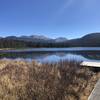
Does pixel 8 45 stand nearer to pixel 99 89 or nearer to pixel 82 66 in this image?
pixel 82 66

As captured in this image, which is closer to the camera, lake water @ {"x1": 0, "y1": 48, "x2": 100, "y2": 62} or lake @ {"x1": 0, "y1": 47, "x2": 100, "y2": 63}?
lake @ {"x1": 0, "y1": 47, "x2": 100, "y2": 63}

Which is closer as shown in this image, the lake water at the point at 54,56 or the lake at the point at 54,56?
the lake at the point at 54,56

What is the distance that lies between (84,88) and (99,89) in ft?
2.62

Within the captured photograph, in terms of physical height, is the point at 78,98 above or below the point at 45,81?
below

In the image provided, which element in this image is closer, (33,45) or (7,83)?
(7,83)

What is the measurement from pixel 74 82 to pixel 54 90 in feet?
6.90

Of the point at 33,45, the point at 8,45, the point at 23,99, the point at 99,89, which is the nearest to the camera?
the point at 23,99

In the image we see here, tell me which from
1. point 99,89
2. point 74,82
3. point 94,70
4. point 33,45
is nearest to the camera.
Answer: point 99,89

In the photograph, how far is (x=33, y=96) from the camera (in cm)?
523

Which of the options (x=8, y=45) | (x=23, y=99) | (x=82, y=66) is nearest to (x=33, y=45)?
(x=8, y=45)

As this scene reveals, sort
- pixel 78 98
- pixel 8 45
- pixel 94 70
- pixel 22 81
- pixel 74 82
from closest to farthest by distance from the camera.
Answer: pixel 78 98
pixel 22 81
pixel 74 82
pixel 94 70
pixel 8 45

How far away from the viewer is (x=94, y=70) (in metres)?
11.5

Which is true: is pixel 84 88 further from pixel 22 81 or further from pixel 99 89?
pixel 22 81

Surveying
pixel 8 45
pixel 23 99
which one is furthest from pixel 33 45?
pixel 23 99
